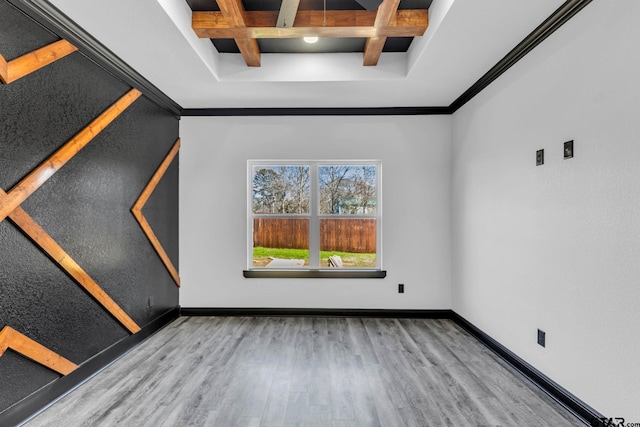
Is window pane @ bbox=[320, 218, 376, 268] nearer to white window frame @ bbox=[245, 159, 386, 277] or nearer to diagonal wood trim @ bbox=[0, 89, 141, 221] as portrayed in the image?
white window frame @ bbox=[245, 159, 386, 277]

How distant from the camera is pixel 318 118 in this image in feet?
14.6

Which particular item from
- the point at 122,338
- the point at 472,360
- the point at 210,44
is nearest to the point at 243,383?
the point at 122,338

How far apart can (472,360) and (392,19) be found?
2895 mm

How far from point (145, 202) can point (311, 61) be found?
2203 millimetres

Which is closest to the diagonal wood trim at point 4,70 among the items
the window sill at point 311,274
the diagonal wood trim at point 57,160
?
the diagonal wood trim at point 57,160

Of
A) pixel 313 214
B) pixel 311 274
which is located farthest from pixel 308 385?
pixel 313 214

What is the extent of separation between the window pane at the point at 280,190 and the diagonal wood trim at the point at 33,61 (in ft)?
7.86

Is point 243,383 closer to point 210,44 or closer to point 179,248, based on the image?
point 179,248

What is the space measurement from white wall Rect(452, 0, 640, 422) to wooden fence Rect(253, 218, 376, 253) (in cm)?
150

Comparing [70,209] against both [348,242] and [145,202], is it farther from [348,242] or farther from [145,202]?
[348,242]

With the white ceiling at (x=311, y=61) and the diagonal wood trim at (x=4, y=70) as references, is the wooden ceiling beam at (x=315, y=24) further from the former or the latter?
the diagonal wood trim at (x=4, y=70)

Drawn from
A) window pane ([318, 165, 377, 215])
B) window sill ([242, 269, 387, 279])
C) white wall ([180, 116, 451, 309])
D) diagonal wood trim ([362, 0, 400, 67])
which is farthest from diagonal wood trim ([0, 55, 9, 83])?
window pane ([318, 165, 377, 215])

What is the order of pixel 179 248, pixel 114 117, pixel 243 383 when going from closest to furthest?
1. pixel 243 383
2. pixel 114 117
3. pixel 179 248

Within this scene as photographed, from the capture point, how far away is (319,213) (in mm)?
4547
